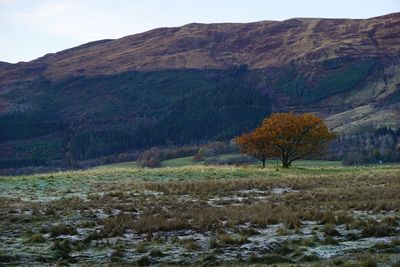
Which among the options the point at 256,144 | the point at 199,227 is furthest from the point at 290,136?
the point at 199,227

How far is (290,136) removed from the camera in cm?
7588

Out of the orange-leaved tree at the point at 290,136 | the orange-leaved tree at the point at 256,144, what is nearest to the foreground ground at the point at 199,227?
the orange-leaved tree at the point at 290,136

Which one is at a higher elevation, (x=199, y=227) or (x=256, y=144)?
(x=199, y=227)

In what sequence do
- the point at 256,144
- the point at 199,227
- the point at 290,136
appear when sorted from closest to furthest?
the point at 199,227
the point at 290,136
the point at 256,144

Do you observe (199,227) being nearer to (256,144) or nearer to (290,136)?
(290,136)

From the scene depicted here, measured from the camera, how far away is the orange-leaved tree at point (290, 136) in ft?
248

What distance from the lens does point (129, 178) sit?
53.0m

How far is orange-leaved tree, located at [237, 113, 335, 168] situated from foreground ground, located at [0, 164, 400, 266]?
36.6 meters

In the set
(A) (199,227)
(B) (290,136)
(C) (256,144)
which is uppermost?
(B) (290,136)

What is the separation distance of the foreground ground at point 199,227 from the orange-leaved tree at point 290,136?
36627 mm

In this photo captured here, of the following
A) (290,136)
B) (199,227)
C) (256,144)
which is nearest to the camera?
(199,227)

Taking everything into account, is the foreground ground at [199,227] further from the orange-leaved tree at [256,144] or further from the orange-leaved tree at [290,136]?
the orange-leaved tree at [256,144]

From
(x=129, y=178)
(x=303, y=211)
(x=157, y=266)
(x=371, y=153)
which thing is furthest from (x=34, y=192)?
(x=371, y=153)

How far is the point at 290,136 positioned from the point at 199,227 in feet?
177
